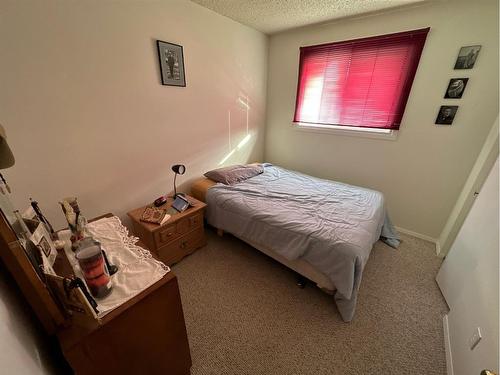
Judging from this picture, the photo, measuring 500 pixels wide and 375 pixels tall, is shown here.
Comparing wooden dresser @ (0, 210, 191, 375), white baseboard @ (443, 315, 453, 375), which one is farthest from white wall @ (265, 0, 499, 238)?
wooden dresser @ (0, 210, 191, 375)

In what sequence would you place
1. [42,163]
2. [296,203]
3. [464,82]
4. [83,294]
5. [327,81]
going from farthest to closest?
[327,81] → [296,203] → [464,82] → [42,163] → [83,294]

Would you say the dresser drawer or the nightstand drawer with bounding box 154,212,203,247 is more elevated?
the nightstand drawer with bounding box 154,212,203,247

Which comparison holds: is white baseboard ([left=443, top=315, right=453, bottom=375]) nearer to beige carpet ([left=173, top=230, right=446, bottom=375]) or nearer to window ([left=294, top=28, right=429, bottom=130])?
beige carpet ([left=173, top=230, right=446, bottom=375])

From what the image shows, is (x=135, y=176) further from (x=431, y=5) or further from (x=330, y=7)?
(x=431, y=5)

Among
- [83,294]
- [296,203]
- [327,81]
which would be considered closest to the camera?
[83,294]

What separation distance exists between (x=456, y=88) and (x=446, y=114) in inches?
9.2

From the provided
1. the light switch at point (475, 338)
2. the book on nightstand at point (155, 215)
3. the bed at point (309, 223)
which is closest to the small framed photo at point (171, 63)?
the bed at point (309, 223)

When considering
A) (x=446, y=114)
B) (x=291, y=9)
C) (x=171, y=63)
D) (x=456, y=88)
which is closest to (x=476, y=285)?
(x=446, y=114)

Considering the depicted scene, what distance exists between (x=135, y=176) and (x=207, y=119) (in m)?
1.06

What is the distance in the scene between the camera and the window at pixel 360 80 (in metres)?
2.15

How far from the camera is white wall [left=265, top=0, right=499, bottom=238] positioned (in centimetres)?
183

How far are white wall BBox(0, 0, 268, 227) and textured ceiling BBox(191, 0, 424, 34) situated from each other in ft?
0.54

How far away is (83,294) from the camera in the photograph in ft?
2.05

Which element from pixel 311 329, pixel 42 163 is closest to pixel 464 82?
pixel 311 329
